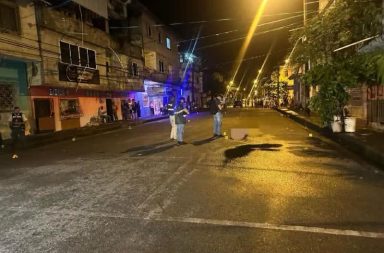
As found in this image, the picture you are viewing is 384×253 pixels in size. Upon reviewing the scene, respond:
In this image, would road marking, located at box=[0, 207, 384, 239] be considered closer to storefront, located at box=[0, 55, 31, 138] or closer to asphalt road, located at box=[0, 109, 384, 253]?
asphalt road, located at box=[0, 109, 384, 253]

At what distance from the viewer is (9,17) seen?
1866 centimetres

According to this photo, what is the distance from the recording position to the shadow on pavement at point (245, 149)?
34.2ft

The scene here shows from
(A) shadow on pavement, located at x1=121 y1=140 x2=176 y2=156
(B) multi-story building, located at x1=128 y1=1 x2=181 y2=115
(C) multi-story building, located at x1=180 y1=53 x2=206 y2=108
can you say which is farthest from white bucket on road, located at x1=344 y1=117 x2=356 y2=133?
(C) multi-story building, located at x1=180 y1=53 x2=206 y2=108

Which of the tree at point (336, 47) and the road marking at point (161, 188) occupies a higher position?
the tree at point (336, 47)

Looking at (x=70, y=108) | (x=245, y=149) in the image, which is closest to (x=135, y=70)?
(x=70, y=108)

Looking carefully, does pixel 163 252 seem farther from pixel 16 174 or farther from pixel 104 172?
pixel 16 174

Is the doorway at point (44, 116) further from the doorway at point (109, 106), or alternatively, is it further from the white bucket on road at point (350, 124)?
the white bucket on road at point (350, 124)

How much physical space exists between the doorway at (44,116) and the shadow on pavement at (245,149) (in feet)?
47.2

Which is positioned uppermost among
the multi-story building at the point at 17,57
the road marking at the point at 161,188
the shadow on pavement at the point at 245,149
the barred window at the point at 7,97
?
the multi-story building at the point at 17,57

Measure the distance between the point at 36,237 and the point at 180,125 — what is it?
8893 millimetres

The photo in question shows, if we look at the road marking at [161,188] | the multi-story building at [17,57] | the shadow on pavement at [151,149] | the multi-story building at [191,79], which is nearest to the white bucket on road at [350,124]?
the shadow on pavement at [151,149]

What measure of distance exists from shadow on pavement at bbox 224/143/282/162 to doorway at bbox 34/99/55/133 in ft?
47.2

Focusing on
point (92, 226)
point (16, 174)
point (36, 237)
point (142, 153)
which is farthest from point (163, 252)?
point (142, 153)

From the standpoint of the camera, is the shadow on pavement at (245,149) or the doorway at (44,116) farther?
the doorway at (44,116)
